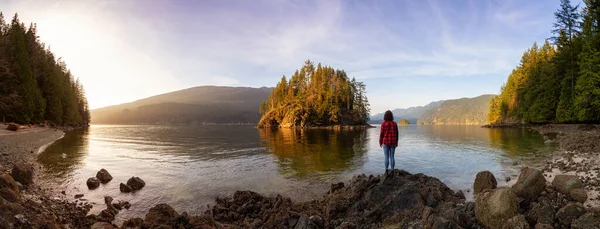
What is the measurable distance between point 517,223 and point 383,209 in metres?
4.39

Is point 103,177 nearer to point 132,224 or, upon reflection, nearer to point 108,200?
point 108,200

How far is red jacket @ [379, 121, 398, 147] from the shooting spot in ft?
45.6

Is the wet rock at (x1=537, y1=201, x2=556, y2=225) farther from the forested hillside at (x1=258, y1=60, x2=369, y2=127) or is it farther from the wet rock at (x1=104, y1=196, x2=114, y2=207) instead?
the forested hillside at (x1=258, y1=60, x2=369, y2=127)

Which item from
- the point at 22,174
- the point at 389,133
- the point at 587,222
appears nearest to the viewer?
the point at 587,222

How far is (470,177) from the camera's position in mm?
19891

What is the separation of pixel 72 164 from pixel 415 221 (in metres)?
30.6

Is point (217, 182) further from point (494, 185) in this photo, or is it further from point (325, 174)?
point (494, 185)

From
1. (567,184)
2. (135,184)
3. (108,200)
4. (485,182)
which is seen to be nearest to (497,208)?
(567,184)

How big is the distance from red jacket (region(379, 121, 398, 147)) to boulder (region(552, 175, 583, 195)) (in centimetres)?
705

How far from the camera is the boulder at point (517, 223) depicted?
7.76 m

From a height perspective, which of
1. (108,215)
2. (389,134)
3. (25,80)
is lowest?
(108,215)

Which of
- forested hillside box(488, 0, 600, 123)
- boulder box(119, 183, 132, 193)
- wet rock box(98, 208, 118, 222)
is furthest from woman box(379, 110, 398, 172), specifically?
forested hillside box(488, 0, 600, 123)

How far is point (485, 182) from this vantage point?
48.3ft

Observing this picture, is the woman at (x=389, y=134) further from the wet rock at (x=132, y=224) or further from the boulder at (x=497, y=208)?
A: the wet rock at (x=132, y=224)
